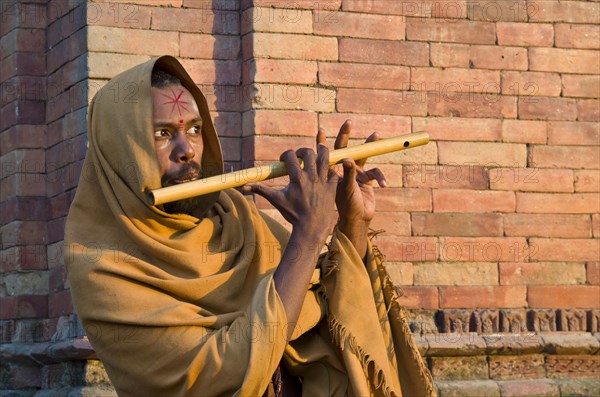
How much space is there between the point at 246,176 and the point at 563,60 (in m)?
3.37

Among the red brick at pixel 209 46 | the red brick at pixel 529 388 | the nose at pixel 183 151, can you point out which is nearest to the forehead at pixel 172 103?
the nose at pixel 183 151

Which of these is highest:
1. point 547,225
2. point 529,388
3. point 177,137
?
point 177,137

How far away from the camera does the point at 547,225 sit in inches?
284

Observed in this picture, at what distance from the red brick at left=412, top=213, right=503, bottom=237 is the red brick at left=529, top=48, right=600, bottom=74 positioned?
2.84 feet

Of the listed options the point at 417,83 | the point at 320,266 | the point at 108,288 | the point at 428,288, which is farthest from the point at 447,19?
the point at 108,288

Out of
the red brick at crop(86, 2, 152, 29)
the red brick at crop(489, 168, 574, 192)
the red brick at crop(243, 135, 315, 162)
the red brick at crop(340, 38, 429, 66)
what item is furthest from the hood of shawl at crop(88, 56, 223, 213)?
the red brick at crop(489, 168, 574, 192)

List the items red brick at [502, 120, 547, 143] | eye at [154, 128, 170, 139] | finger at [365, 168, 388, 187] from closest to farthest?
1. eye at [154, 128, 170, 139]
2. finger at [365, 168, 388, 187]
3. red brick at [502, 120, 547, 143]

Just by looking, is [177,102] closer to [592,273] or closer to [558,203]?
[558,203]

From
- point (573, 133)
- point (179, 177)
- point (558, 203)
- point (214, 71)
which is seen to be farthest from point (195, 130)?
point (573, 133)

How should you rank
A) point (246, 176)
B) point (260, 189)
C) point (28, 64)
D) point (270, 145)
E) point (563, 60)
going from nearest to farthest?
point (260, 189) < point (246, 176) < point (270, 145) < point (563, 60) < point (28, 64)

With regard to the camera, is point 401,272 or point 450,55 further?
point 450,55

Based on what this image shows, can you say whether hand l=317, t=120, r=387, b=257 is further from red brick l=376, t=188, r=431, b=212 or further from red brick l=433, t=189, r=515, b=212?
red brick l=433, t=189, r=515, b=212

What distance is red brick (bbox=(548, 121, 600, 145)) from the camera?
7297 millimetres

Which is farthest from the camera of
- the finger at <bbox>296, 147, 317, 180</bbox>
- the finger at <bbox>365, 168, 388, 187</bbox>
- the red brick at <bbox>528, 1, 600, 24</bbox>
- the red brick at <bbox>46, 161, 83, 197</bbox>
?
the red brick at <bbox>528, 1, 600, 24</bbox>
